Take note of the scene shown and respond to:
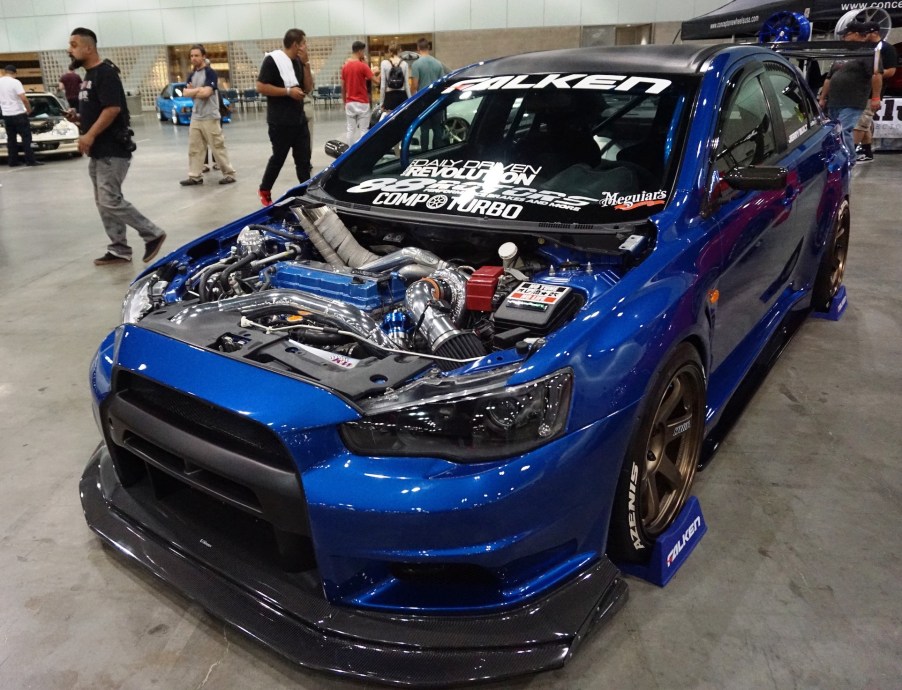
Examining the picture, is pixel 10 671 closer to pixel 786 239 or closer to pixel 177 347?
pixel 177 347

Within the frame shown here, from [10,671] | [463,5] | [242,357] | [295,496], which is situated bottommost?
[10,671]

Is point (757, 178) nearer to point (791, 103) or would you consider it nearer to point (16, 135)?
point (791, 103)

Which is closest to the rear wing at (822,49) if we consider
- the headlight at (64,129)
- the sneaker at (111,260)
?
the sneaker at (111,260)

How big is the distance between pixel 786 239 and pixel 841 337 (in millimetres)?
1112

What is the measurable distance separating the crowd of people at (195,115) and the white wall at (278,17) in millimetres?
14523

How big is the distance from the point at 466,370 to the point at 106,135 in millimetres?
4153

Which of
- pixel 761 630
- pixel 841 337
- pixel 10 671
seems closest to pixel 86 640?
pixel 10 671

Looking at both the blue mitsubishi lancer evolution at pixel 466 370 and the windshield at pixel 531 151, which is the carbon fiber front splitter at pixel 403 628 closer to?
the blue mitsubishi lancer evolution at pixel 466 370

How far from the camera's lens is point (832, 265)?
3.68 m

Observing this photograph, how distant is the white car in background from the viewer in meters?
11.2

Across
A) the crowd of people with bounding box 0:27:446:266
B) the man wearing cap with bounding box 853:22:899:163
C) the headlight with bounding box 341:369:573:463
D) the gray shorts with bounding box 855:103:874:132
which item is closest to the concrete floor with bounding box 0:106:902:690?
the headlight with bounding box 341:369:573:463

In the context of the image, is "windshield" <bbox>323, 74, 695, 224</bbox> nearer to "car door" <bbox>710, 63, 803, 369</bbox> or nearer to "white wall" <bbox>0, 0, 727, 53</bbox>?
"car door" <bbox>710, 63, 803, 369</bbox>

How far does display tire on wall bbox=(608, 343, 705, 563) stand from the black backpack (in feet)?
28.6

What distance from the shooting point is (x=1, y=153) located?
11.2m
